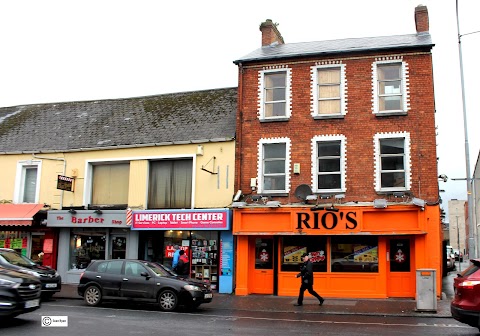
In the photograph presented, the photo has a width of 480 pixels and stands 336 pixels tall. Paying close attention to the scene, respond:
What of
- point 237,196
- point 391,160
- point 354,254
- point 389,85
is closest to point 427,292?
point 354,254

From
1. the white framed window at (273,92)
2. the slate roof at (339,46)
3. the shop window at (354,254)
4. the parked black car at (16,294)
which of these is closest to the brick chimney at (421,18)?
the slate roof at (339,46)

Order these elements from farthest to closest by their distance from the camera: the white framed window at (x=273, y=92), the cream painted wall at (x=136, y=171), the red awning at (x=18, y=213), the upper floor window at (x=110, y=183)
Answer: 1. the upper floor window at (x=110, y=183)
2. the red awning at (x=18, y=213)
3. the cream painted wall at (x=136, y=171)
4. the white framed window at (x=273, y=92)

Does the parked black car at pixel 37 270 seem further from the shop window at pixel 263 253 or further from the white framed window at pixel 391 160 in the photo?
the white framed window at pixel 391 160

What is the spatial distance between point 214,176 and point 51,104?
38.2 feet

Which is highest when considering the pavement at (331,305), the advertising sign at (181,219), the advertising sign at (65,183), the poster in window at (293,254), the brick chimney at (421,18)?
the brick chimney at (421,18)

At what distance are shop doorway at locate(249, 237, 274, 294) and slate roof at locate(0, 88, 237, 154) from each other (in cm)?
440

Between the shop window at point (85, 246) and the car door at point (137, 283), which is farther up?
the shop window at point (85, 246)

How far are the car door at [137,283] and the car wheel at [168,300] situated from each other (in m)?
0.29

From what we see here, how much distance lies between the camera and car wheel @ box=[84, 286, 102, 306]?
16125 mm

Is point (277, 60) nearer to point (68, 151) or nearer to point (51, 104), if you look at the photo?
point (68, 151)

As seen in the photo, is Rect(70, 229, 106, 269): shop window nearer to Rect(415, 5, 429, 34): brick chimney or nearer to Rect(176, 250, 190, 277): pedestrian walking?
Rect(176, 250, 190, 277): pedestrian walking

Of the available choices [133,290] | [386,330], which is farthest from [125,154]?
[386,330]

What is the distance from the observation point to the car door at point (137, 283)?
611 inches

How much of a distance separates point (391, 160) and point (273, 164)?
4513 millimetres
